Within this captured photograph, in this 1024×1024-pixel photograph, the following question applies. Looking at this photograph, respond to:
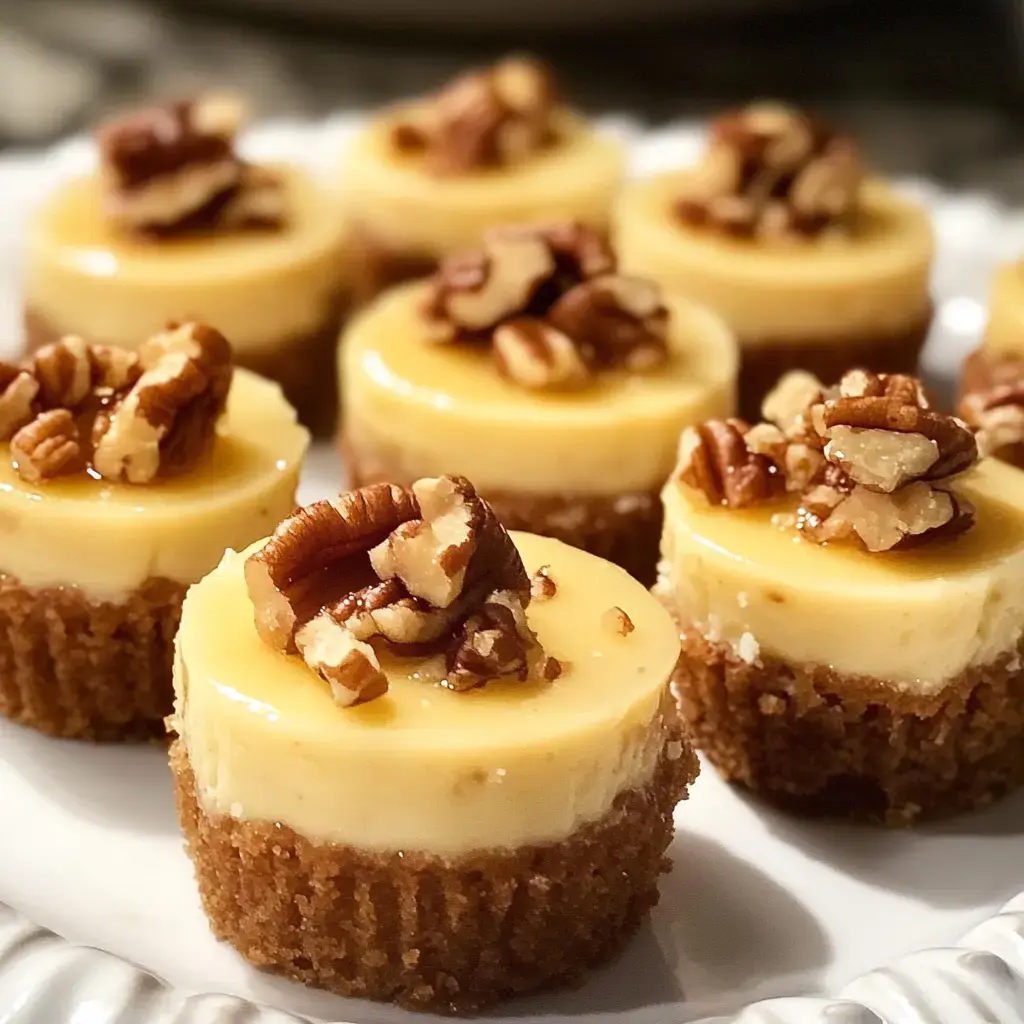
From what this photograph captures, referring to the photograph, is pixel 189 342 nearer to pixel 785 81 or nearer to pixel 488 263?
pixel 488 263

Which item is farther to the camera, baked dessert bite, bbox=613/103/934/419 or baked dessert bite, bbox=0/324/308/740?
baked dessert bite, bbox=613/103/934/419

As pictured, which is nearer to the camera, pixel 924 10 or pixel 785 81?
pixel 785 81

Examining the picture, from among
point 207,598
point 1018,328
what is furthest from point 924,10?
point 207,598

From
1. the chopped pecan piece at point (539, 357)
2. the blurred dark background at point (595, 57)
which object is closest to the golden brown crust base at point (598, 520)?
the chopped pecan piece at point (539, 357)

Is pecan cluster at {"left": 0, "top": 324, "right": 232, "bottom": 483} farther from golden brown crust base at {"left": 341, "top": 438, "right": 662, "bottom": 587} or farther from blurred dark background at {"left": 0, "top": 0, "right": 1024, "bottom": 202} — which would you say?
blurred dark background at {"left": 0, "top": 0, "right": 1024, "bottom": 202}

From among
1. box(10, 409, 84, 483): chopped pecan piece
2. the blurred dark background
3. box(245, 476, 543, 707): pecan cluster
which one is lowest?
the blurred dark background

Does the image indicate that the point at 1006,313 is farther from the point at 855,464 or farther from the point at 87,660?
the point at 87,660

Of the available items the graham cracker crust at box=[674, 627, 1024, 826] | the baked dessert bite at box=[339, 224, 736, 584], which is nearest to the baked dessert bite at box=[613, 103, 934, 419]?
the baked dessert bite at box=[339, 224, 736, 584]
